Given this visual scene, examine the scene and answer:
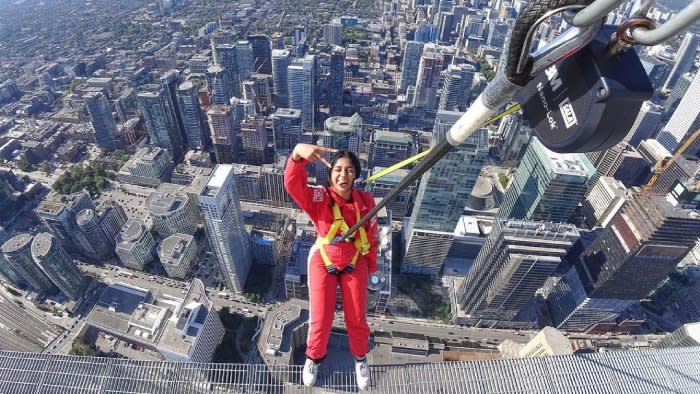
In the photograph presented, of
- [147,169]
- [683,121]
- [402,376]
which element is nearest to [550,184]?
[402,376]

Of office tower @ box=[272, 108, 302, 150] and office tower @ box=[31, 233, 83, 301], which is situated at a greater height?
office tower @ box=[272, 108, 302, 150]

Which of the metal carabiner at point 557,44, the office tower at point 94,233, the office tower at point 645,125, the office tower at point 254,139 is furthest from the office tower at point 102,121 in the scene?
the office tower at point 645,125

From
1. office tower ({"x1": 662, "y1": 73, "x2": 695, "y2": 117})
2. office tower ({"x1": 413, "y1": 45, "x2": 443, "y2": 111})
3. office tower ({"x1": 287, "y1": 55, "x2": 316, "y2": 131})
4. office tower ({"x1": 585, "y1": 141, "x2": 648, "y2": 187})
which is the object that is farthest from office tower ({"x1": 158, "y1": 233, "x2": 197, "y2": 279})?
office tower ({"x1": 662, "y1": 73, "x2": 695, "y2": 117})

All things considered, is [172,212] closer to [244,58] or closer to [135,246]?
[135,246]

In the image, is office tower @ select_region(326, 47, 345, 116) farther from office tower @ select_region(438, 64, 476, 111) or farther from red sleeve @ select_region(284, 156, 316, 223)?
red sleeve @ select_region(284, 156, 316, 223)

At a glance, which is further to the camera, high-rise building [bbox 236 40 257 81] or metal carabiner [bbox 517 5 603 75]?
high-rise building [bbox 236 40 257 81]

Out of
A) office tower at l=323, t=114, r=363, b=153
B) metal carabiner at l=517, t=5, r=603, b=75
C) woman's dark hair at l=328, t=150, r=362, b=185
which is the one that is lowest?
office tower at l=323, t=114, r=363, b=153
